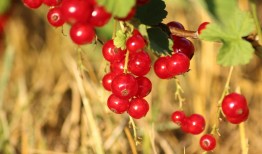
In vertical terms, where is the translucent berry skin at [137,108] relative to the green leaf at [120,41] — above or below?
below

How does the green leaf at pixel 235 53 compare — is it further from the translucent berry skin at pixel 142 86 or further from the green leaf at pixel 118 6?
the green leaf at pixel 118 6

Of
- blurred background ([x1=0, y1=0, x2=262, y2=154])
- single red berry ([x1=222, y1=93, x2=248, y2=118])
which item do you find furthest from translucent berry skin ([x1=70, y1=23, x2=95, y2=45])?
blurred background ([x1=0, y1=0, x2=262, y2=154])

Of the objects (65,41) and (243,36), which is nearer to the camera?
(243,36)

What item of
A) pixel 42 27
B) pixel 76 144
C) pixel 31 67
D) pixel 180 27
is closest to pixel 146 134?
pixel 76 144

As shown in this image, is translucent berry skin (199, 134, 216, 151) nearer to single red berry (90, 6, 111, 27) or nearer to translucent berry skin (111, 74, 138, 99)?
translucent berry skin (111, 74, 138, 99)

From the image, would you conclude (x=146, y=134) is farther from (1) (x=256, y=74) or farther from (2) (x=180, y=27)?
(1) (x=256, y=74)

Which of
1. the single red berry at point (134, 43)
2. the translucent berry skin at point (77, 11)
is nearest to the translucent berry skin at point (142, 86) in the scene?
the single red berry at point (134, 43)

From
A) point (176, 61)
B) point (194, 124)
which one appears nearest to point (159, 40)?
point (176, 61)
